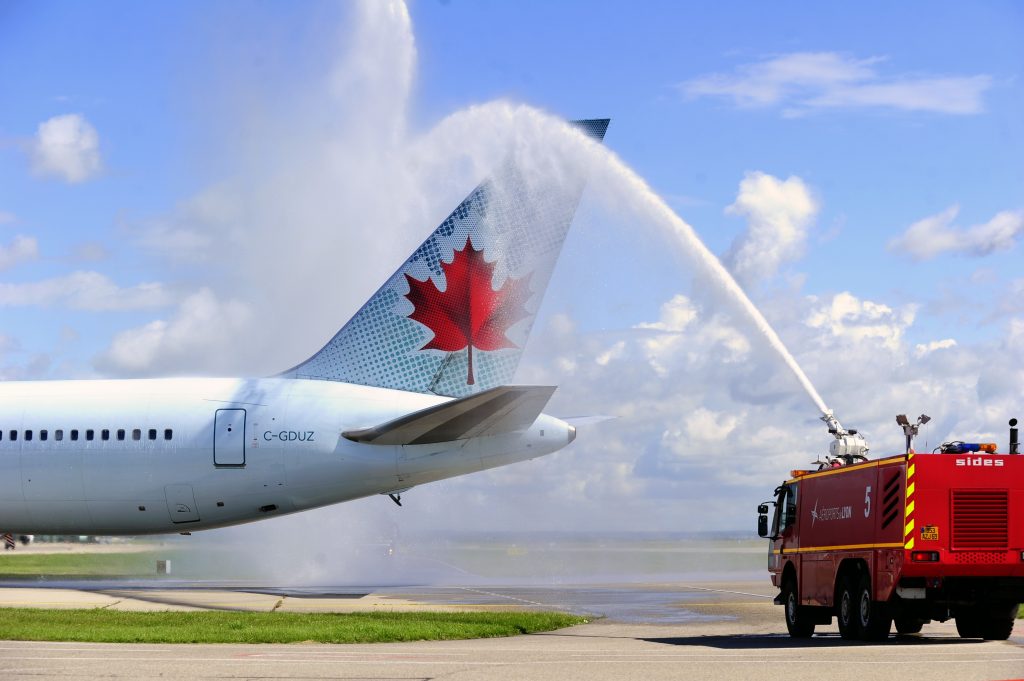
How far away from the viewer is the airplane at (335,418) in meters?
33.8

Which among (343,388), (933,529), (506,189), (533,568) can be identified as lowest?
(533,568)

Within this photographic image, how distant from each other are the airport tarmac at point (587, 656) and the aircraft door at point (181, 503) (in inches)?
126

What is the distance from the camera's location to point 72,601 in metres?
32.7

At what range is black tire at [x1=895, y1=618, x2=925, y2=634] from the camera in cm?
2453

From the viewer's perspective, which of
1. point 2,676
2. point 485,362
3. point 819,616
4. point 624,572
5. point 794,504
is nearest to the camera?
point 2,676

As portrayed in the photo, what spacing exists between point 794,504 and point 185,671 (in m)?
15.5

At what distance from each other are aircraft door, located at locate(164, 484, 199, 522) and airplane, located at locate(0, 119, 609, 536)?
48mm

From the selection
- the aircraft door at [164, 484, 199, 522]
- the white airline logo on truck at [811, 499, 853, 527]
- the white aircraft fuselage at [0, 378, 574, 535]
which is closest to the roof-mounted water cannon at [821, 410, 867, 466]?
the white airline logo on truck at [811, 499, 853, 527]

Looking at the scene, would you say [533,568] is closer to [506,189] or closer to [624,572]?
[624,572]

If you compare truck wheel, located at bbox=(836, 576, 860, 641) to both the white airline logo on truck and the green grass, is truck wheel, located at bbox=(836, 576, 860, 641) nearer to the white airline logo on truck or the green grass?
the white airline logo on truck

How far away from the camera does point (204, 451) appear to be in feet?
114

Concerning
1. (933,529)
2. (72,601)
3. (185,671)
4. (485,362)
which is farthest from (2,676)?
(485,362)

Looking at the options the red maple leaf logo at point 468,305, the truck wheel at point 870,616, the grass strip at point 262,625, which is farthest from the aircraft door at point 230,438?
the truck wheel at point 870,616

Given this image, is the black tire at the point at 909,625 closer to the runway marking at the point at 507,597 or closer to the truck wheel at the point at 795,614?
the truck wheel at the point at 795,614
